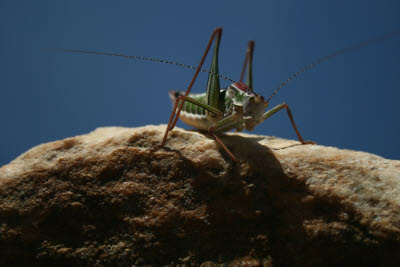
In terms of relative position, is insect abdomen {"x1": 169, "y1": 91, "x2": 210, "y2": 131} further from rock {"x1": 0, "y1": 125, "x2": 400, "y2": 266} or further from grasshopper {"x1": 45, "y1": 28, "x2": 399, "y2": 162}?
rock {"x1": 0, "y1": 125, "x2": 400, "y2": 266}

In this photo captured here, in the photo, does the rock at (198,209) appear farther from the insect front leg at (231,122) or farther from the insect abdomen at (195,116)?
the insect abdomen at (195,116)

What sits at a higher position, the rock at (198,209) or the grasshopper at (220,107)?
the grasshopper at (220,107)

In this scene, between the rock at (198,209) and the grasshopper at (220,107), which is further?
the grasshopper at (220,107)

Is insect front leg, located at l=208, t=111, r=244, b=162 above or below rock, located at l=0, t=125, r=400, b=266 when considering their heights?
above

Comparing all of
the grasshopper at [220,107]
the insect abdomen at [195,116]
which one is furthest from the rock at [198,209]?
the insect abdomen at [195,116]

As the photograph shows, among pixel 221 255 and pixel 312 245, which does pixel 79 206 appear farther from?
pixel 312 245

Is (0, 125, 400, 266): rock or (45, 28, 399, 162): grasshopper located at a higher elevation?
(45, 28, 399, 162): grasshopper

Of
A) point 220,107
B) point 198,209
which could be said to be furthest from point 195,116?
point 198,209

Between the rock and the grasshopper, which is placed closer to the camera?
the rock

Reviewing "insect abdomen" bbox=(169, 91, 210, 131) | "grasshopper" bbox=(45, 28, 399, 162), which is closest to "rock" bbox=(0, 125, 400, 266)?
"grasshopper" bbox=(45, 28, 399, 162)
